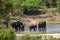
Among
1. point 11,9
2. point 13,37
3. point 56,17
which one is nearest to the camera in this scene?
point 13,37

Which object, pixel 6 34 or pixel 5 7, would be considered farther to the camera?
pixel 5 7

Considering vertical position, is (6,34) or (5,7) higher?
(5,7)

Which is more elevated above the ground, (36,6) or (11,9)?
(11,9)

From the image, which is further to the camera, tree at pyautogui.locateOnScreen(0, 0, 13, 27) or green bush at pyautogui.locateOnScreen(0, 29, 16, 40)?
tree at pyautogui.locateOnScreen(0, 0, 13, 27)

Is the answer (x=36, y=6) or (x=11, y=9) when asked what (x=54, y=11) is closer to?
(x=36, y=6)

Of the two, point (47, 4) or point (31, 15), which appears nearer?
point (31, 15)

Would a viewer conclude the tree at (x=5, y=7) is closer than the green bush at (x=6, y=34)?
No

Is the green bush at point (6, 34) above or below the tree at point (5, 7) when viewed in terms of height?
below

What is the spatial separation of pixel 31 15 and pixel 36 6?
192cm

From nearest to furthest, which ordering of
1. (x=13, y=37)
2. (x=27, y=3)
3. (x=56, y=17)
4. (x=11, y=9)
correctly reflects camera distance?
(x=13, y=37), (x=11, y=9), (x=56, y=17), (x=27, y=3)

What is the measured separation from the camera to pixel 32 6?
157ft

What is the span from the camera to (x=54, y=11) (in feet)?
154

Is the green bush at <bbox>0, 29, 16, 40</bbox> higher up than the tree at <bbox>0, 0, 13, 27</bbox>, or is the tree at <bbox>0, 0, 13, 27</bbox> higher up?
the tree at <bbox>0, 0, 13, 27</bbox>

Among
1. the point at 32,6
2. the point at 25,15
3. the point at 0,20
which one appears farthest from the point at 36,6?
the point at 0,20
